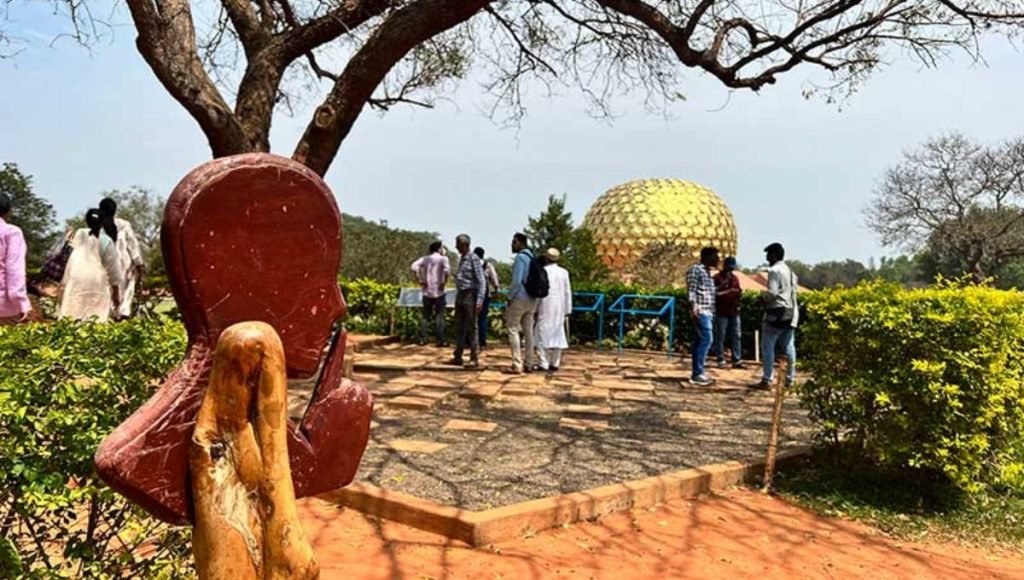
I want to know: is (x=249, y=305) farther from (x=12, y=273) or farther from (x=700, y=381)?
(x=700, y=381)

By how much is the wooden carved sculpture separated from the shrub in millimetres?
833

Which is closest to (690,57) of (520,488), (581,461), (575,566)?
(581,461)

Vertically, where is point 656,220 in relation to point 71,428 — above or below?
above

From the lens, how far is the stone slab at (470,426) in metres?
5.48

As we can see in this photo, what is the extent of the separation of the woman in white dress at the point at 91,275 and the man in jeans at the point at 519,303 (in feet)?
13.2

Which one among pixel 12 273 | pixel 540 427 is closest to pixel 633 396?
pixel 540 427

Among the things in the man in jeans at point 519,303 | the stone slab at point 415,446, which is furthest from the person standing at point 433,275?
the stone slab at point 415,446

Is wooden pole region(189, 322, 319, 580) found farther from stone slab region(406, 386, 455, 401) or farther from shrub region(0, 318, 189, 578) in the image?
stone slab region(406, 386, 455, 401)

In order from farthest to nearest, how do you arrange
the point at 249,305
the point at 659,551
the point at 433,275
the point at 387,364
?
the point at 433,275
the point at 387,364
the point at 659,551
the point at 249,305

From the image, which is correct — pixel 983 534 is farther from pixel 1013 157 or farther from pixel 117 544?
pixel 1013 157

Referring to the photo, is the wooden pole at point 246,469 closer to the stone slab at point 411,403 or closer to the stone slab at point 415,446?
the stone slab at point 415,446

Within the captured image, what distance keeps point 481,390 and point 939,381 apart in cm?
411

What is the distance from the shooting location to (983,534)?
381 cm

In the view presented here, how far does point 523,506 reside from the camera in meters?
3.52
